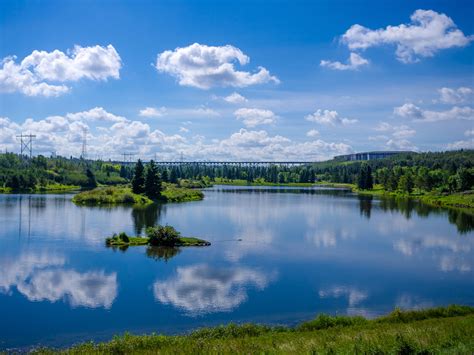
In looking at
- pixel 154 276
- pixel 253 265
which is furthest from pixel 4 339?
pixel 253 265

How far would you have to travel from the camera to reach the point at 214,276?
34.9 m

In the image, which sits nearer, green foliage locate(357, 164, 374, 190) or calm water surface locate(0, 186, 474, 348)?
calm water surface locate(0, 186, 474, 348)

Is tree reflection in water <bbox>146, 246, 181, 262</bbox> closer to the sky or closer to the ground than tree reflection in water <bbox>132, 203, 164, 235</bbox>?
closer to the ground

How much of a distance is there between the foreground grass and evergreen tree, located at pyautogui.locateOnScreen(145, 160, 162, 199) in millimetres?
87390

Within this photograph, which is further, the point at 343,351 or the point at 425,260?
the point at 425,260

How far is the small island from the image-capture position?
4825 centimetres

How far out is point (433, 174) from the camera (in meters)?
148

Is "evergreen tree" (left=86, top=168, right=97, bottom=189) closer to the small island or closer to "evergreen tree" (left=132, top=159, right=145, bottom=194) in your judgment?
"evergreen tree" (left=132, top=159, right=145, bottom=194)

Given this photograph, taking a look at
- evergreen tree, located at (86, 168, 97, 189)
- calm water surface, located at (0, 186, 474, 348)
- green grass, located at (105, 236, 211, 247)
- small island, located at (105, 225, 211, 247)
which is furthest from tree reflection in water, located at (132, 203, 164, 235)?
evergreen tree, located at (86, 168, 97, 189)

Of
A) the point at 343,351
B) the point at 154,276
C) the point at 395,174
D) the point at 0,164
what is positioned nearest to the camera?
the point at 343,351

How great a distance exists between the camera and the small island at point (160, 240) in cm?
4825

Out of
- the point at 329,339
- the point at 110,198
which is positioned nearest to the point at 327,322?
the point at 329,339

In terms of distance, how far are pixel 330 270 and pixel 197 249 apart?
574 inches

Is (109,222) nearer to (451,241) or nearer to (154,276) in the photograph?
(154,276)
